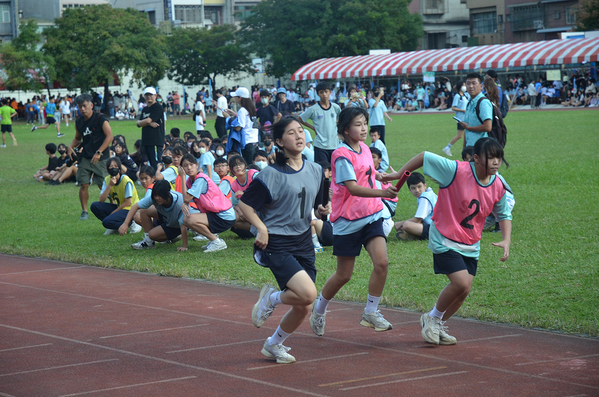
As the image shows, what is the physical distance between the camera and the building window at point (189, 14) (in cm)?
8100

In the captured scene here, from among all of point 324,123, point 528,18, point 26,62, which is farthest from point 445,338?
point 528,18

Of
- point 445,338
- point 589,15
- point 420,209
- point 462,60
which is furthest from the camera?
point 589,15

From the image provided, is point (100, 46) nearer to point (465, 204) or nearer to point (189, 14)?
point (189, 14)

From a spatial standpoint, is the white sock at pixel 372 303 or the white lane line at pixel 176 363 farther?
the white sock at pixel 372 303

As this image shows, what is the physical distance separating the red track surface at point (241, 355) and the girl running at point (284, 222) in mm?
343

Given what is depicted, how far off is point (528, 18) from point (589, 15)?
46.8 ft

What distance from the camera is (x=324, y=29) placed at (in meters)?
57.7

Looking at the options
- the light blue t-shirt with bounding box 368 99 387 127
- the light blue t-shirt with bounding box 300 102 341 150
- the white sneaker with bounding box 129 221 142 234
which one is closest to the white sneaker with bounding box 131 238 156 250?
the white sneaker with bounding box 129 221 142 234

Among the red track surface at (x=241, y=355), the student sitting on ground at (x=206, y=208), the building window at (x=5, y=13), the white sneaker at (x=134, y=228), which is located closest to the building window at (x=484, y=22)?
the building window at (x=5, y=13)

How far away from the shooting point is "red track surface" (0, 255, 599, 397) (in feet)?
14.6

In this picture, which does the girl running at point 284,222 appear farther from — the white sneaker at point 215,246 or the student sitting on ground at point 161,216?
the student sitting on ground at point 161,216

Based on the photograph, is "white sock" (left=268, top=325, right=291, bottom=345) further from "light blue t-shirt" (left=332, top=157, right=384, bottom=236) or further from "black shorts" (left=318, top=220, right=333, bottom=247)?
"black shorts" (left=318, top=220, right=333, bottom=247)

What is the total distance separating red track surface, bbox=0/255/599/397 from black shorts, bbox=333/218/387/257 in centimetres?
68

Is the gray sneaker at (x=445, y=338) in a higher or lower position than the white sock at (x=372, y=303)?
lower
